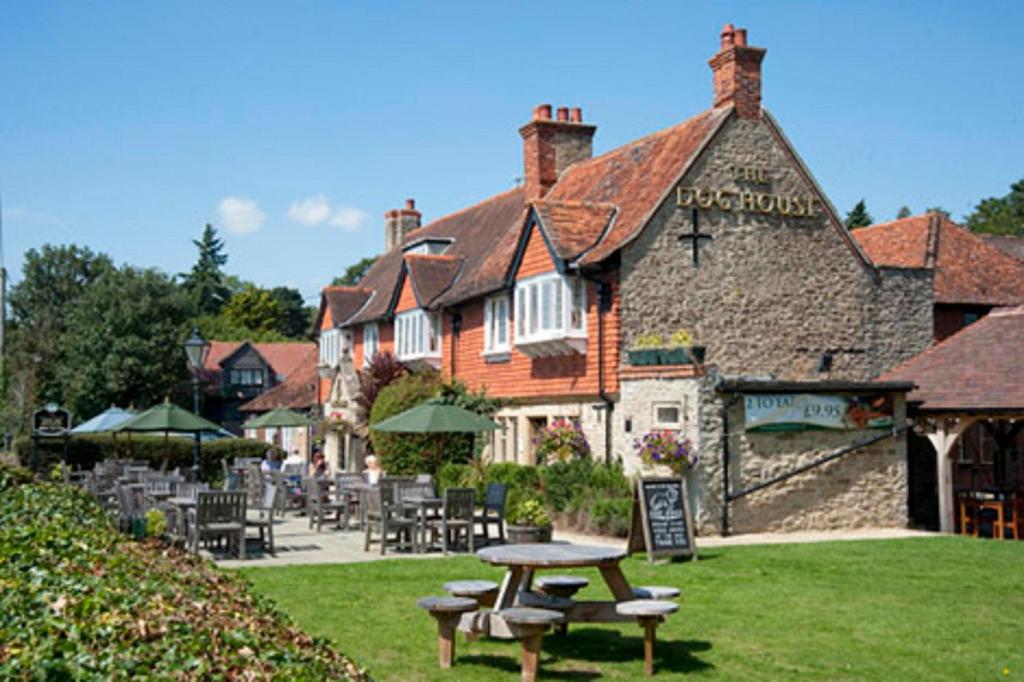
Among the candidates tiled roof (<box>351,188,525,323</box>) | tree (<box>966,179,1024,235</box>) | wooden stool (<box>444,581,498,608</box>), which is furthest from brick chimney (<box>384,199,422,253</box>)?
tree (<box>966,179,1024,235</box>)

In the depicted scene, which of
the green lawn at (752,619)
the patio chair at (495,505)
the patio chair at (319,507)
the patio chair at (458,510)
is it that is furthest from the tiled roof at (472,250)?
the green lawn at (752,619)

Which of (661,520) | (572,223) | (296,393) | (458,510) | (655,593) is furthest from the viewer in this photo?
(296,393)

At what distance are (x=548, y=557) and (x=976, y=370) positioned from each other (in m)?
14.8

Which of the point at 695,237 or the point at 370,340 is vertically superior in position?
the point at 695,237

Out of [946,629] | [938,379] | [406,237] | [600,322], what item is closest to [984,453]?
[938,379]

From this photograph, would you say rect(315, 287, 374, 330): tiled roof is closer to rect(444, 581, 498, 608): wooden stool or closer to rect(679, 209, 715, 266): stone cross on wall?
rect(679, 209, 715, 266): stone cross on wall

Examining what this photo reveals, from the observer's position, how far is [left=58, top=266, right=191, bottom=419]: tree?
199 feet

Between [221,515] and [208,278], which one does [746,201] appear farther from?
[208,278]

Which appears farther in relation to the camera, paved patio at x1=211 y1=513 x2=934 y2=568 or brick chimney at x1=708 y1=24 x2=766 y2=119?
brick chimney at x1=708 y1=24 x2=766 y2=119

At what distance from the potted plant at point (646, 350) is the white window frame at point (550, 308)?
181cm

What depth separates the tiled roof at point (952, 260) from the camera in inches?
1159

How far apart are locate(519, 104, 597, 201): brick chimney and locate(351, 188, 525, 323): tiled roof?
50.7 inches

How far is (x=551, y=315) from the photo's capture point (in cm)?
2488

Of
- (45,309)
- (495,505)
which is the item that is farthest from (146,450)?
(45,309)
